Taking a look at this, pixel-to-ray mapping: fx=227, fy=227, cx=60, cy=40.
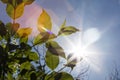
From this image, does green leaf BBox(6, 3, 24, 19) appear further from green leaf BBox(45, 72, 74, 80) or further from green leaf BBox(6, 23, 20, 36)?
green leaf BBox(45, 72, 74, 80)

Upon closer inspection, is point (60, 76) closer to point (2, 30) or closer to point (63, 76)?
point (63, 76)

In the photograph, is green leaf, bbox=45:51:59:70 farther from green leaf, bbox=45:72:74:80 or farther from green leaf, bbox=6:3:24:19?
green leaf, bbox=6:3:24:19

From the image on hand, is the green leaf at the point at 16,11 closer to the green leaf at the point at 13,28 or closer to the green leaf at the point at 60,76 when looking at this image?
the green leaf at the point at 13,28

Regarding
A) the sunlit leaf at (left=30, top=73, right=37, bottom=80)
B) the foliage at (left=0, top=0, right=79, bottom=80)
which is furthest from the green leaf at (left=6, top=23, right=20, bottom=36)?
the sunlit leaf at (left=30, top=73, right=37, bottom=80)

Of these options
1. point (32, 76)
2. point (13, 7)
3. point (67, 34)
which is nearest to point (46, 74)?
point (32, 76)

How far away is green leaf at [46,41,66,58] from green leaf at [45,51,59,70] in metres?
0.02

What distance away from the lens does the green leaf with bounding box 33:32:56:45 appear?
0.82 meters

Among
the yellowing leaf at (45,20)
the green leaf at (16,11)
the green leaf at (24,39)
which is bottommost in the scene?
the green leaf at (24,39)

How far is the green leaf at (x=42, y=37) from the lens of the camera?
82cm

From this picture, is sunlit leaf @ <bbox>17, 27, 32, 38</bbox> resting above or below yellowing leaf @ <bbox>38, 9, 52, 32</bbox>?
below

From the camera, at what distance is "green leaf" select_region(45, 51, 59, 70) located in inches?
31.6

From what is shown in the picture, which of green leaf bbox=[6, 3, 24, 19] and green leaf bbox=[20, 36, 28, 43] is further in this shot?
green leaf bbox=[20, 36, 28, 43]

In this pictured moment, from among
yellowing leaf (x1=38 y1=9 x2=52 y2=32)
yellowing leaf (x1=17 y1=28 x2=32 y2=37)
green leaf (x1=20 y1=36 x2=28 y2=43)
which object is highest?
yellowing leaf (x1=38 y1=9 x2=52 y2=32)

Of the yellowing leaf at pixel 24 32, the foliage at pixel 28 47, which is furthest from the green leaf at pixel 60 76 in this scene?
the yellowing leaf at pixel 24 32
